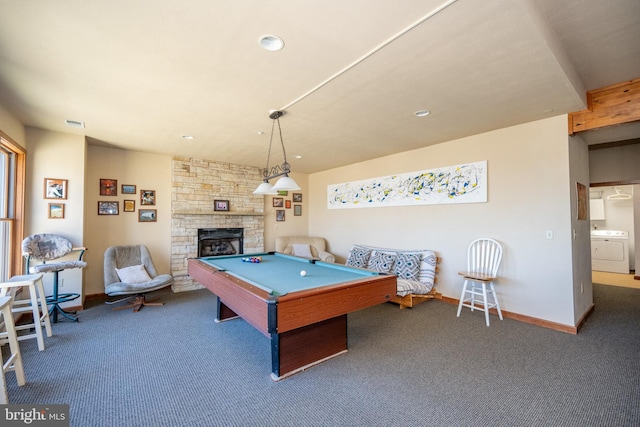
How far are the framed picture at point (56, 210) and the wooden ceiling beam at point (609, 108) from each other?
6.70 m

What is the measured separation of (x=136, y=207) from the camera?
196 inches

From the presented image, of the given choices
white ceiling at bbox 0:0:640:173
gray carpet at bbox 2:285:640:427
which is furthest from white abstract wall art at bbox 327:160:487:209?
gray carpet at bbox 2:285:640:427

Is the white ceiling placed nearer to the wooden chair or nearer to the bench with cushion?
the wooden chair

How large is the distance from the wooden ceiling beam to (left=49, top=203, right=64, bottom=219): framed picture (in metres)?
6.70

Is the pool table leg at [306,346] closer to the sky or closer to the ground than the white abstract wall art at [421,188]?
closer to the ground

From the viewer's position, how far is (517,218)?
3615mm

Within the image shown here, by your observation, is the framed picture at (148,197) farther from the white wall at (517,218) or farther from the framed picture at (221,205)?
the white wall at (517,218)

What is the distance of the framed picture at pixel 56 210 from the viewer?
150 inches

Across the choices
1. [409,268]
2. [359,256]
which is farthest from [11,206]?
[409,268]

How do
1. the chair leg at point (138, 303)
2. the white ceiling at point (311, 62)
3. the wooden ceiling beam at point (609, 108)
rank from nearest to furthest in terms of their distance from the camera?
1. the white ceiling at point (311, 62)
2. the wooden ceiling beam at point (609, 108)
3. the chair leg at point (138, 303)

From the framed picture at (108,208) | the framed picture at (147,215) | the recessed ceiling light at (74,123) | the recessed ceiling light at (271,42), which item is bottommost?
the framed picture at (147,215)

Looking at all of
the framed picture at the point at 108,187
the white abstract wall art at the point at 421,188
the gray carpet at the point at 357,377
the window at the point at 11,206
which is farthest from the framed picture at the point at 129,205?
the white abstract wall art at the point at 421,188

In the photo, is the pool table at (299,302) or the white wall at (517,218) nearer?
the pool table at (299,302)

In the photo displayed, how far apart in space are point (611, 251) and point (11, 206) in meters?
11.4
